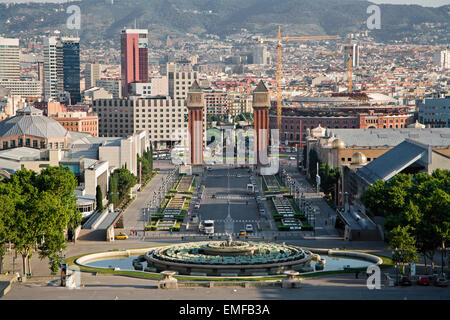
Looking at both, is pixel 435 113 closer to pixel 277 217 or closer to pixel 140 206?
pixel 140 206

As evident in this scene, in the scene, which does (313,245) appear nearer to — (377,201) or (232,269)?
(377,201)

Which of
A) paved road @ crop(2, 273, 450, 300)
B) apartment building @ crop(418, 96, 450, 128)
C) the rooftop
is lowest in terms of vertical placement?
paved road @ crop(2, 273, 450, 300)

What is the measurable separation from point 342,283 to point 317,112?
12289 centimetres

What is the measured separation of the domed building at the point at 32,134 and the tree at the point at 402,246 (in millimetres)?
58292

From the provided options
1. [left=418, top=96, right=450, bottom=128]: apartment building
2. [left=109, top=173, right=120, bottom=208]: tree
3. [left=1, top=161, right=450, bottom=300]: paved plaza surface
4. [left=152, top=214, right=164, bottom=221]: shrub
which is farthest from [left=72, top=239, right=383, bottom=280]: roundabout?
[left=418, top=96, right=450, bottom=128]: apartment building

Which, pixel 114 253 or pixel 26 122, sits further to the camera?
pixel 26 122

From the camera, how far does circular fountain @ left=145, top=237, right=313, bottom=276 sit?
2188 inches

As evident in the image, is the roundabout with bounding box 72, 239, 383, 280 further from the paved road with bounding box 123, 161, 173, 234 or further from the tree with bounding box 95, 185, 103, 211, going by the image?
the tree with bounding box 95, 185, 103, 211

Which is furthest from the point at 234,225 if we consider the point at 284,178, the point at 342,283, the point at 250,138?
the point at 250,138

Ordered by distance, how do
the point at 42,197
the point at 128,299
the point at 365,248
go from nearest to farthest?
the point at 128,299 → the point at 42,197 → the point at 365,248

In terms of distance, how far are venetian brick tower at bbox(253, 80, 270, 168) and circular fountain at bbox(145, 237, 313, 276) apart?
68.0m

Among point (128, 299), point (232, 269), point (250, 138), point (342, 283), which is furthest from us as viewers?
point (250, 138)

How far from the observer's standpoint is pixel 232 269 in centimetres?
5550

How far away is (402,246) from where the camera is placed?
177 ft
